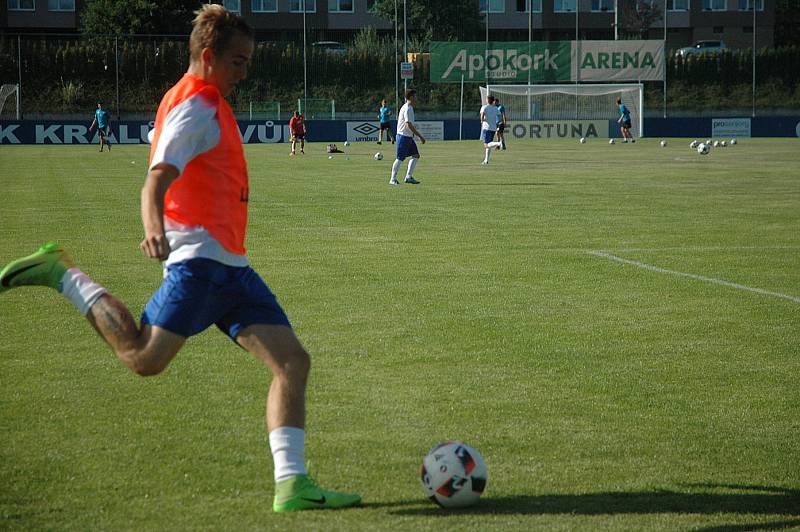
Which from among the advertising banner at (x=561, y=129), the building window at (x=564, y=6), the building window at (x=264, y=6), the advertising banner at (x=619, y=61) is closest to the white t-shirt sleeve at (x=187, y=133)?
the advertising banner at (x=561, y=129)

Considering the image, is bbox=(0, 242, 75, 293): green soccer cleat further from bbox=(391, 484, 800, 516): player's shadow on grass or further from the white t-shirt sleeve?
bbox=(391, 484, 800, 516): player's shadow on grass

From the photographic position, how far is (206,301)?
4.45 m

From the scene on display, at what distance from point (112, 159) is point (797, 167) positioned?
22268 millimetres

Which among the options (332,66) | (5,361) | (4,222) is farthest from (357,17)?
(5,361)

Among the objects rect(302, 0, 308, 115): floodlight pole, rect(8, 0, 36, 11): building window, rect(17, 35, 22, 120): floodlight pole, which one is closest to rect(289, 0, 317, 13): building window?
rect(8, 0, 36, 11): building window

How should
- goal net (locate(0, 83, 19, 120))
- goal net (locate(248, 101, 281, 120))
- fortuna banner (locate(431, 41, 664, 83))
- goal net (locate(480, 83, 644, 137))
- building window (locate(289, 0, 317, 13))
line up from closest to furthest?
goal net (locate(0, 83, 19, 120)) < goal net (locate(480, 83, 644, 137)) < goal net (locate(248, 101, 281, 120)) < fortuna banner (locate(431, 41, 664, 83)) < building window (locate(289, 0, 317, 13))

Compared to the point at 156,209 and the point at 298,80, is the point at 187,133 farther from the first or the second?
the point at 298,80

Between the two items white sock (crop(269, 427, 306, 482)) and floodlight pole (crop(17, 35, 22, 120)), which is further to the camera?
floodlight pole (crop(17, 35, 22, 120))

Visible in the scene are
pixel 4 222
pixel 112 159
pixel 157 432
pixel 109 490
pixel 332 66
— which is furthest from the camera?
pixel 332 66

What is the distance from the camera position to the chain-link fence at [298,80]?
59.2 m

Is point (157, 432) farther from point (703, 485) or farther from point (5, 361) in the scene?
point (703, 485)

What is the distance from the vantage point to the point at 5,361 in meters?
7.34

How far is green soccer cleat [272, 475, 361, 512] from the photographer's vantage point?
174 inches

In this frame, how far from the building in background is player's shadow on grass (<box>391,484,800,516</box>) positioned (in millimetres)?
84657
